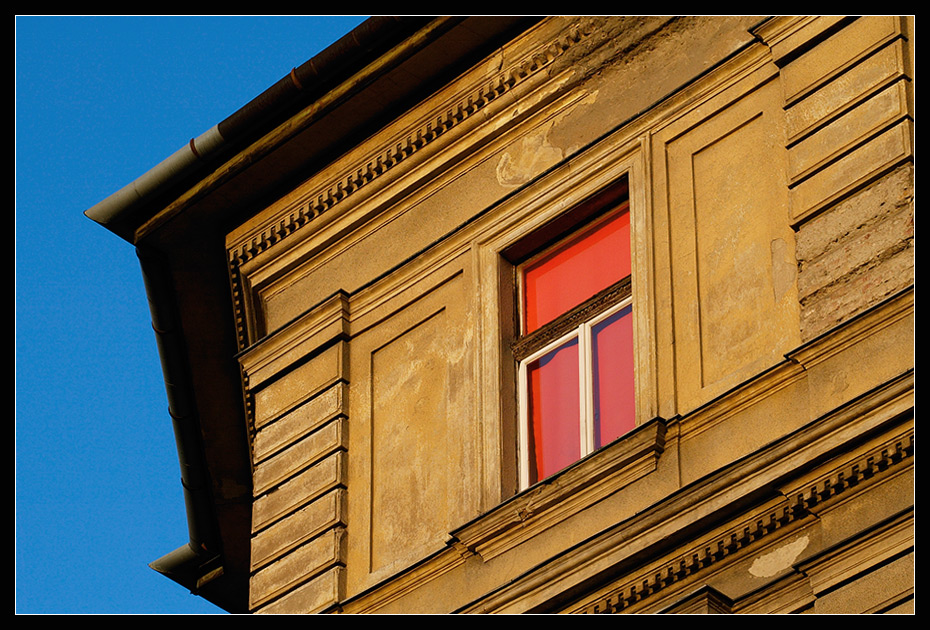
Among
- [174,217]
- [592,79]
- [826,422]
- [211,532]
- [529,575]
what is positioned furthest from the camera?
[211,532]

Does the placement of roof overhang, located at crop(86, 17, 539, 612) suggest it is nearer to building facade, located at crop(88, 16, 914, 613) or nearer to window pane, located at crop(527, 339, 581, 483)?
building facade, located at crop(88, 16, 914, 613)

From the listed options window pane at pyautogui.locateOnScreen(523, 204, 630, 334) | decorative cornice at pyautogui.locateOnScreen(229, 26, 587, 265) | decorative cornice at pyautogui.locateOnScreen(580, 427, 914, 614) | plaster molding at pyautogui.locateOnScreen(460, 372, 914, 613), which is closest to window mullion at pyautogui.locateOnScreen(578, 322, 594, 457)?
window pane at pyautogui.locateOnScreen(523, 204, 630, 334)

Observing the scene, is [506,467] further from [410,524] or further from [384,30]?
[384,30]

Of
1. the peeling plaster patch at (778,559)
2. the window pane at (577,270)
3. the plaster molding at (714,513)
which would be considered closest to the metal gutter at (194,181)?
the window pane at (577,270)

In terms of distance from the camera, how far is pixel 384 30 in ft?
43.3

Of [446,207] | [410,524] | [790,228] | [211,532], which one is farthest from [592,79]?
[211,532]

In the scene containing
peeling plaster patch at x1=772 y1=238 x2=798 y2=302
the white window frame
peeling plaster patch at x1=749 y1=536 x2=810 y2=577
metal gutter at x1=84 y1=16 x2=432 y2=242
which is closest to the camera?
peeling plaster patch at x1=749 y1=536 x2=810 y2=577

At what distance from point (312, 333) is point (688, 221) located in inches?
120

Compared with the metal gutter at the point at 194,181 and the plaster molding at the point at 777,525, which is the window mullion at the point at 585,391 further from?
the metal gutter at the point at 194,181

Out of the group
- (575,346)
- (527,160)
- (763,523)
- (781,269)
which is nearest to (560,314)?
(575,346)

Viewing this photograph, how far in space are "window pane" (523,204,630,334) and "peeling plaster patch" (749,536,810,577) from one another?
2.57m

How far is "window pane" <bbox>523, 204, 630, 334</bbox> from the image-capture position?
12.2 m

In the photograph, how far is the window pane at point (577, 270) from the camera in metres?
12.2

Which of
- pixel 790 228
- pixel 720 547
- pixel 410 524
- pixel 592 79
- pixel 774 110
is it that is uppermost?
pixel 592 79
